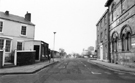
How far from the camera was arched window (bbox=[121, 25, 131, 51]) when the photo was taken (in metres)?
16.9

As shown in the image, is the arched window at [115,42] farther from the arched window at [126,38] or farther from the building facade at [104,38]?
the building facade at [104,38]

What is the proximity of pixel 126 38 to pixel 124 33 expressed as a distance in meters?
0.98

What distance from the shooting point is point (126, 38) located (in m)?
17.4

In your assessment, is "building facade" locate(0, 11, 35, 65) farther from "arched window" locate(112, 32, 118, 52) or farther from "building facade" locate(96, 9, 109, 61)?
"arched window" locate(112, 32, 118, 52)

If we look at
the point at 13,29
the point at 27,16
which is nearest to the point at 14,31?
the point at 13,29

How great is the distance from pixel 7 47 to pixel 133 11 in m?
18.9

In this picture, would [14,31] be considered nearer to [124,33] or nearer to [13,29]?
[13,29]

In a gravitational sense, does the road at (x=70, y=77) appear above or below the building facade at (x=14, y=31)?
below

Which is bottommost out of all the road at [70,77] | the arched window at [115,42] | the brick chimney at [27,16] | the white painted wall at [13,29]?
the road at [70,77]

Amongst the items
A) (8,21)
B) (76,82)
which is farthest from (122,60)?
(8,21)

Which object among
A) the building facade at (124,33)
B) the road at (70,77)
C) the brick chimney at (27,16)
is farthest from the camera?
the brick chimney at (27,16)

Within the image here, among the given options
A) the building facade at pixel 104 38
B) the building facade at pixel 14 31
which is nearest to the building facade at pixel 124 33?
the building facade at pixel 104 38

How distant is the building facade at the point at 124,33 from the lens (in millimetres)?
15711

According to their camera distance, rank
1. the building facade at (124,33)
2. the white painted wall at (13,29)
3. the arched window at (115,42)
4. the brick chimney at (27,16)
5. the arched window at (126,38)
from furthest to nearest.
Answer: the brick chimney at (27,16) → the arched window at (115,42) → the white painted wall at (13,29) → the arched window at (126,38) → the building facade at (124,33)
